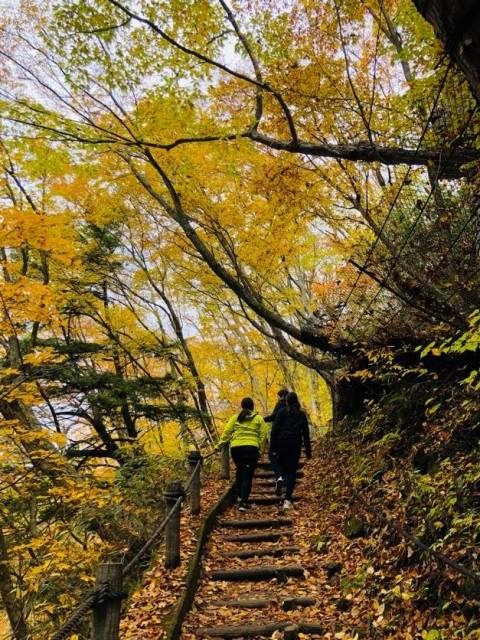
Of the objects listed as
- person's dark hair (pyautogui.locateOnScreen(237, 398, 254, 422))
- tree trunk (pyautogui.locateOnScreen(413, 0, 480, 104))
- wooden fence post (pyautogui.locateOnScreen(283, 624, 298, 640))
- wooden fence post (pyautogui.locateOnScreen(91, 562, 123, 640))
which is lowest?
wooden fence post (pyautogui.locateOnScreen(283, 624, 298, 640))

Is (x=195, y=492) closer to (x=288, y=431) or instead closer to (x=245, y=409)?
(x=245, y=409)

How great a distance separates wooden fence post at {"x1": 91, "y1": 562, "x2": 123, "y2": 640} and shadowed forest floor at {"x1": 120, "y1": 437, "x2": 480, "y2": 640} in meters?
1.02

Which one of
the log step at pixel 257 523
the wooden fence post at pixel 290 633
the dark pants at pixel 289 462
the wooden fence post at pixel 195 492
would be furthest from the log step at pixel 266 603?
the dark pants at pixel 289 462

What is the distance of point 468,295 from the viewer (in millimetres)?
5203

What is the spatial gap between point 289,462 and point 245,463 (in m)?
0.86

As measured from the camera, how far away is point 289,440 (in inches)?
298

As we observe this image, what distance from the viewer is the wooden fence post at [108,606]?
9.02 feet

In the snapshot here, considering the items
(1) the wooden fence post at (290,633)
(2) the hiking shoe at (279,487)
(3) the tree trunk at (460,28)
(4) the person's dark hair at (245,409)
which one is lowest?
(1) the wooden fence post at (290,633)

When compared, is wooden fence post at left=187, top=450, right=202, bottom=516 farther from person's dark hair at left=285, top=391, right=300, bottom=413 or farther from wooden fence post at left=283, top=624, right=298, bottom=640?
wooden fence post at left=283, top=624, right=298, bottom=640

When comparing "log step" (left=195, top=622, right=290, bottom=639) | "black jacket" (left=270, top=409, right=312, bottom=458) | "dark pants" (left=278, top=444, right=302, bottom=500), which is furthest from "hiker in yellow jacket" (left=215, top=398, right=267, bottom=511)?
"log step" (left=195, top=622, right=290, bottom=639)

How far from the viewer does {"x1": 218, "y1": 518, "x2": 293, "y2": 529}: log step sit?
684cm

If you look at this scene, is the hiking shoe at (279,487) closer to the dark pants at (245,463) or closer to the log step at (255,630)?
the dark pants at (245,463)

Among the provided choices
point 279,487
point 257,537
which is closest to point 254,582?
point 257,537

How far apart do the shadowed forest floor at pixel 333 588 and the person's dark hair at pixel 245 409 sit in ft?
6.10
